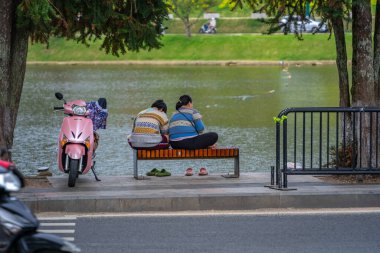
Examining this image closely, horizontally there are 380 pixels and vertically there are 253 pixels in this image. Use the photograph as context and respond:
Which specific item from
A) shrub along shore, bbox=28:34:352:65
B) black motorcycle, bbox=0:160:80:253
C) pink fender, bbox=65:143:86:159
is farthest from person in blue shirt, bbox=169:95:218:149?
shrub along shore, bbox=28:34:352:65

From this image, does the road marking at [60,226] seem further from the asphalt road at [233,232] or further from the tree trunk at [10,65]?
the tree trunk at [10,65]

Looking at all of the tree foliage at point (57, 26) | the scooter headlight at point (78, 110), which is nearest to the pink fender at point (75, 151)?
the scooter headlight at point (78, 110)

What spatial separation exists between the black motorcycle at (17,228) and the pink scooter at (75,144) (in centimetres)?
605

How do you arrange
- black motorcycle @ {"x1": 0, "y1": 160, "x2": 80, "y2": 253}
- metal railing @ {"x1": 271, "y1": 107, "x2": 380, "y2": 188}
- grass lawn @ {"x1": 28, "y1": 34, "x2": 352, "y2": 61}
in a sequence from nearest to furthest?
black motorcycle @ {"x1": 0, "y1": 160, "x2": 80, "y2": 253} → metal railing @ {"x1": 271, "y1": 107, "x2": 380, "y2": 188} → grass lawn @ {"x1": 28, "y1": 34, "x2": 352, "y2": 61}

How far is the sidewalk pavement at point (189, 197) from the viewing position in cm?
1230

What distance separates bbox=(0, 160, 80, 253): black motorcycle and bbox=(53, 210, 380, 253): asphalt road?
274cm

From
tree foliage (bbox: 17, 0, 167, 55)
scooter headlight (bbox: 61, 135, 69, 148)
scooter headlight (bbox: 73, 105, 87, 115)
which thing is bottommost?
scooter headlight (bbox: 61, 135, 69, 148)

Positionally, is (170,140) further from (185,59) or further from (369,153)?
(185,59)

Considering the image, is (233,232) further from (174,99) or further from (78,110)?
(174,99)

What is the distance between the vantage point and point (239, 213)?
12.3 m

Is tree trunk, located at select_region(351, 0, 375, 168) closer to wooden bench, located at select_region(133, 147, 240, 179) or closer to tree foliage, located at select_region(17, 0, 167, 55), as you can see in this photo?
wooden bench, located at select_region(133, 147, 240, 179)

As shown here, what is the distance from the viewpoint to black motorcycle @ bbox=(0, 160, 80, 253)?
23.6 feet

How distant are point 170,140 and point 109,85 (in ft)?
119

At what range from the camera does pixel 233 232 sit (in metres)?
11.1
